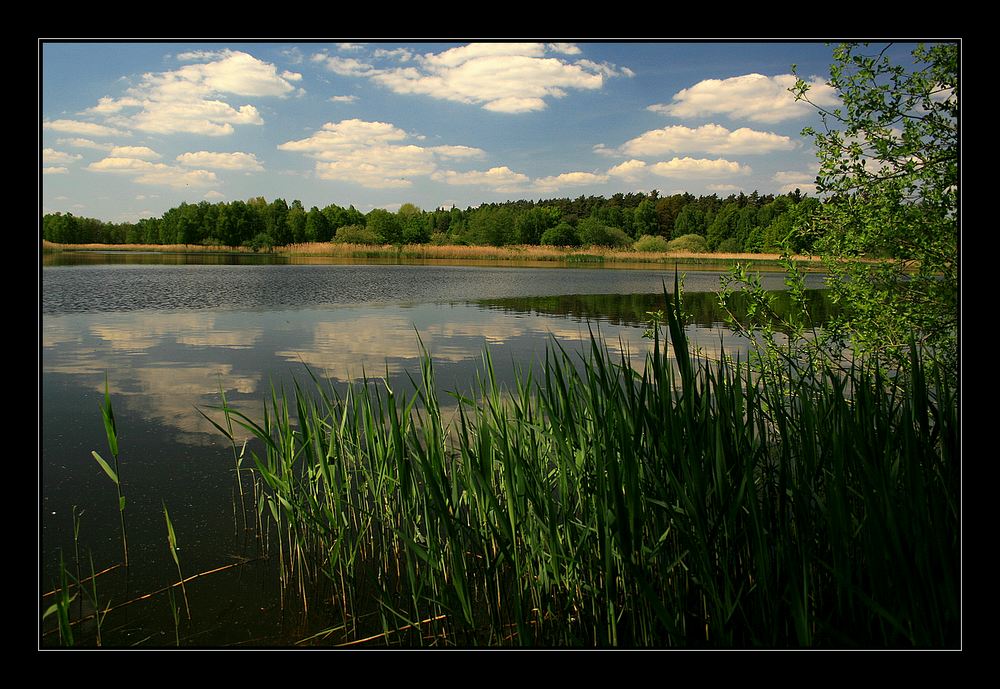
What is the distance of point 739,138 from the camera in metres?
6.30

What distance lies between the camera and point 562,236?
149 feet

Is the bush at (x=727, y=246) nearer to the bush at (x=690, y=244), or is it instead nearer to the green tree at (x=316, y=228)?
the bush at (x=690, y=244)

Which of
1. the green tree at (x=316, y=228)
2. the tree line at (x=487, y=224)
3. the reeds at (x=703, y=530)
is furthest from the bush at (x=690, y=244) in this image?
the reeds at (x=703, y=530)

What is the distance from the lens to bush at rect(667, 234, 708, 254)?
1380 inches

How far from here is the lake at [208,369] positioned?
3.26m

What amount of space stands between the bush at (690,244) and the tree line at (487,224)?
0.18 ft

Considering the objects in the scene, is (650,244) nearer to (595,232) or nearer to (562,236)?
(595,232)

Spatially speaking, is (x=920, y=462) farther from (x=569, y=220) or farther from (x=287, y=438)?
(x=569, y=220)

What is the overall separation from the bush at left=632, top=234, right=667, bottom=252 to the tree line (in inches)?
3.1

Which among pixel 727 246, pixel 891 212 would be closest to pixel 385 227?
pixel 727 246

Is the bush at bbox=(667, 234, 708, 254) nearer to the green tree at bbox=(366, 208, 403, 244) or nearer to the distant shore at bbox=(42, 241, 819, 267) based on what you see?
the distant shore at bbox=(42, 241, 819, 267)

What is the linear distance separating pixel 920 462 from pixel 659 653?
1.35m

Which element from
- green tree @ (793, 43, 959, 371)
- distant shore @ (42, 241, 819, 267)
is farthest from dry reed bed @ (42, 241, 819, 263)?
green tree @ (793, 43, 959, 371)
